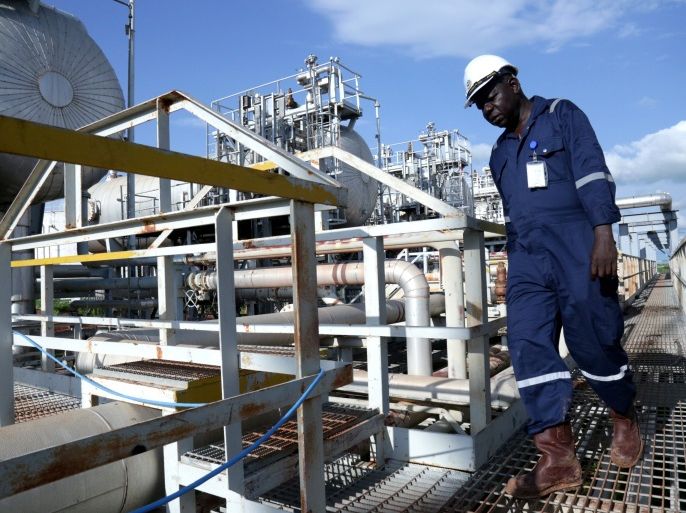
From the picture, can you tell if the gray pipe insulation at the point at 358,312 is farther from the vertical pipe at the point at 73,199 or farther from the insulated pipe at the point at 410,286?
the vertical pipe at the point at 73,199

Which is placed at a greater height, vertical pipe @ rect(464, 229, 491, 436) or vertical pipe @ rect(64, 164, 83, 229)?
vertical pipe @ rect(64, 164, 83, 229)

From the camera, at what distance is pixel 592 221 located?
79.9 inches

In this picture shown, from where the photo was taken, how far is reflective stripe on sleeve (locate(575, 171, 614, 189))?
2018 millimetres

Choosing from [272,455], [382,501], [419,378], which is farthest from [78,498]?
[419,378]

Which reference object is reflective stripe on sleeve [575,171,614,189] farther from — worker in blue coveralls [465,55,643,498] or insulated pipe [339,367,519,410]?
insulated pipe [339,367,519,410]

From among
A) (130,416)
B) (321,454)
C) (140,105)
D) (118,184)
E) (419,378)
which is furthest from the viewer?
(118,184)

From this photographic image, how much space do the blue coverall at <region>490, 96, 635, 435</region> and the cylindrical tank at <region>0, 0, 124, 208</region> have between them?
626cm

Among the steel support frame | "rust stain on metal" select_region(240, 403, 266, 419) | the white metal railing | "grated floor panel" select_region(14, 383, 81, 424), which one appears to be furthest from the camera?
the white metal railing

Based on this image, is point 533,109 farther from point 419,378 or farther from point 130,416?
point 130,416

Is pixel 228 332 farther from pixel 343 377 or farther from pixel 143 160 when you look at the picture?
pixel 143 160

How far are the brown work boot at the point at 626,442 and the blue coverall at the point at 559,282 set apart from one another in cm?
9

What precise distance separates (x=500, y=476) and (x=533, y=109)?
164 centimetres

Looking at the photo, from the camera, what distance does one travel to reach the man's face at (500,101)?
7.59 feet

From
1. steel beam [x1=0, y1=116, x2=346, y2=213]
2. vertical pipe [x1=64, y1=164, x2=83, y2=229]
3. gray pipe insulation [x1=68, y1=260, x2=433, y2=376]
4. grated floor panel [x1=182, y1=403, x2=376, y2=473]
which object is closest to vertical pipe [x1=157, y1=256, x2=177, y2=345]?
gray pipe insulation [x1=68, y1=260, x2=433, y2=376]
